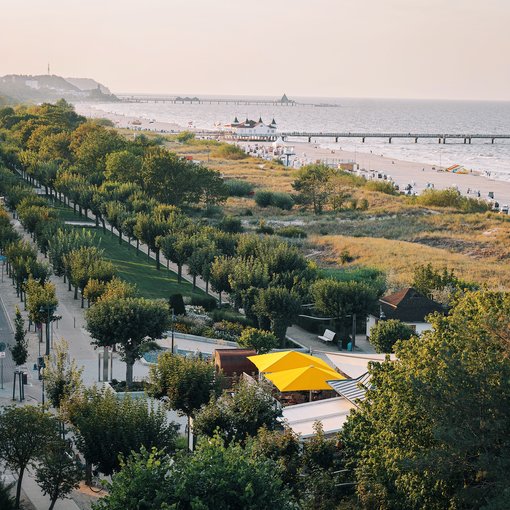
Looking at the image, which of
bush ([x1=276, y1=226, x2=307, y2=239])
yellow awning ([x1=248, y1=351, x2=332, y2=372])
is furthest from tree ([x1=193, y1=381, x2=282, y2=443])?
bush ([x1=276, y1=226, x2=307, y2=239])

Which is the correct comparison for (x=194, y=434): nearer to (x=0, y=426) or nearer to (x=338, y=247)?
(x=0, y=426)

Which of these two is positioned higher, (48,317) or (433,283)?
(433,283)

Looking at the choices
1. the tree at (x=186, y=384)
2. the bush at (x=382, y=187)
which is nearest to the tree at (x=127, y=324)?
the tree at (x=186, y=384)

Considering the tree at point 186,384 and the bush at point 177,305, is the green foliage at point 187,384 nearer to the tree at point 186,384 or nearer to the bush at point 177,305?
the tree at point 186,384

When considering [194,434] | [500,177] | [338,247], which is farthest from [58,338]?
[500,177]

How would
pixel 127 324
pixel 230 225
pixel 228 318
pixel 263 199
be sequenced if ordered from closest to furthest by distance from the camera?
pixel 127 324
pixel 228 318
pixel 230 225
pixel 263 199

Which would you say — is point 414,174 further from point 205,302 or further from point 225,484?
point 225,484

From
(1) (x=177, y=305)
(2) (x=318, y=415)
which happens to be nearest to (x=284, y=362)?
(2) (x=318, y=415)
